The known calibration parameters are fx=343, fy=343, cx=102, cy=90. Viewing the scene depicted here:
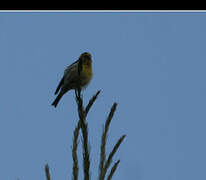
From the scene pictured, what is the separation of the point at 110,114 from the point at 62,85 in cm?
528

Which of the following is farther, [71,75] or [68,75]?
[68,75]

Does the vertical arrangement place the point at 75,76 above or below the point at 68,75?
below

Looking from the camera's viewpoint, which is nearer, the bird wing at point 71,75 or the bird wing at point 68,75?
the bird wing at point 71,75

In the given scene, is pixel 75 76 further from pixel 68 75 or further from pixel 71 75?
pixel 68 75

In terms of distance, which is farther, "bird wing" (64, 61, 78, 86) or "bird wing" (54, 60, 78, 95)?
"bird wing" (54, 60, 78, 95)

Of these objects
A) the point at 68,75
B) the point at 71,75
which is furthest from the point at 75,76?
the point at 68,75

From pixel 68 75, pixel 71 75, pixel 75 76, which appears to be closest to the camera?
pixel 75 76

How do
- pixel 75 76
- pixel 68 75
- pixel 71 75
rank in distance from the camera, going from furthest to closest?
1. pixel 68 75
2. pixel 71 75
3. pixel 75 76
